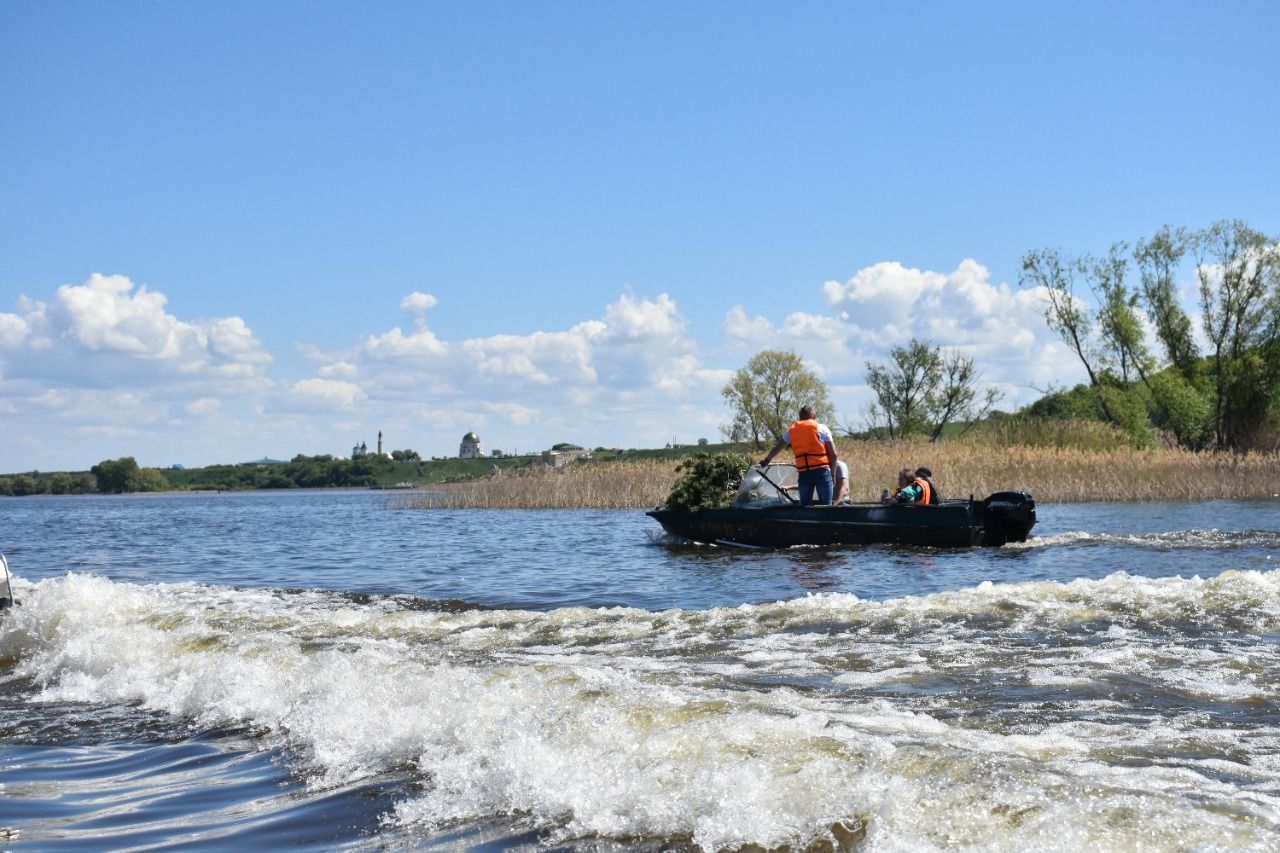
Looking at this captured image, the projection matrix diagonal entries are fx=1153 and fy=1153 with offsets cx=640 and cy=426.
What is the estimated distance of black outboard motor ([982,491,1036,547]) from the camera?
17797 mm

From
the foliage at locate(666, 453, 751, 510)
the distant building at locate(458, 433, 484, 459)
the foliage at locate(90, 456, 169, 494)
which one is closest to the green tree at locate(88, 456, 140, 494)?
the foliage at locate(90, 456, 169, 494)

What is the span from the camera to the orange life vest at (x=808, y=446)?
18.2 m

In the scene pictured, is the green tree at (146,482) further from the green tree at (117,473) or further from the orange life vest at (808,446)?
the orange life vest at (808,446)

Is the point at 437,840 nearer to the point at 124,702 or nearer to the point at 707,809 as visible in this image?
the point at 707,809

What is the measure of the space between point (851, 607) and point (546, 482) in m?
28.3

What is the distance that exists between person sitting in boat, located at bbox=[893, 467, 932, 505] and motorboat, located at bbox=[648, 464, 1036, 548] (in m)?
0.23

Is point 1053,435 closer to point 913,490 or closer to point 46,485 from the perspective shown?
point 913,490

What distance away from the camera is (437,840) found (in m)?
4.16

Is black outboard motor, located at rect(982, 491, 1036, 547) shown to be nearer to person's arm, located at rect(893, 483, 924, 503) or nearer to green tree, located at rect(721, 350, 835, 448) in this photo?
person's arm, located at rect(893, 483, 924, 503)

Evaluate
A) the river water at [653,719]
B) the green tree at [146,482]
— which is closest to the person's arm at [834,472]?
the river water at [653,719]

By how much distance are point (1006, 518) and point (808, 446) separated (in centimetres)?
322

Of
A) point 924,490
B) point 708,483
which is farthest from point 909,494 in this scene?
point 708,483

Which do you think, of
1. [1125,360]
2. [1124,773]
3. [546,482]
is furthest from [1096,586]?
[1125,360]

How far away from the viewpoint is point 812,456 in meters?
18.5
